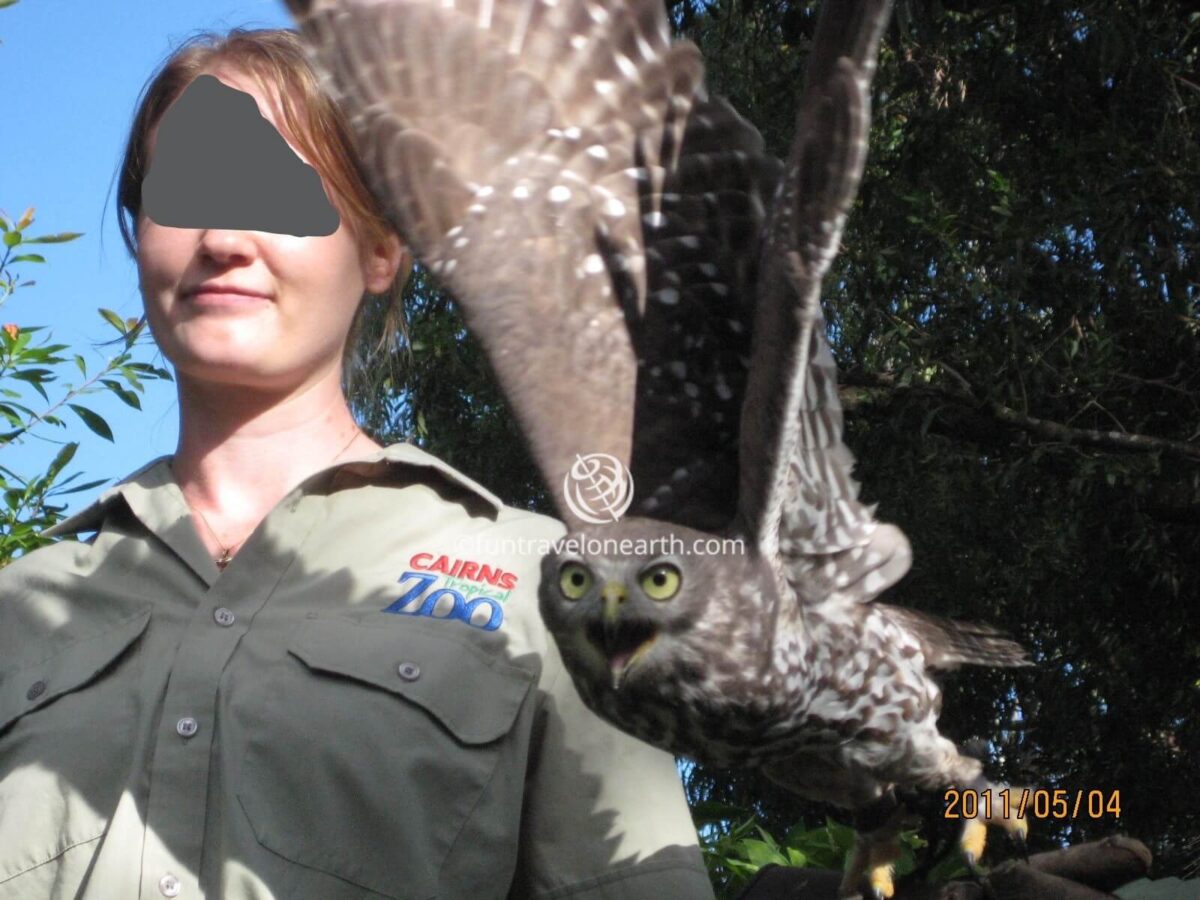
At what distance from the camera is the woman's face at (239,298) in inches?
56.3

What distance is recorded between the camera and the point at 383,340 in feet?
6.46

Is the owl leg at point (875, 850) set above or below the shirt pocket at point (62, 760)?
above

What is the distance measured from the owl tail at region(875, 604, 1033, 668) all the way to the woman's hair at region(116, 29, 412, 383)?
72 cm

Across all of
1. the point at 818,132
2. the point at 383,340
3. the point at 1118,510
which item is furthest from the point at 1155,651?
the point at 818,132

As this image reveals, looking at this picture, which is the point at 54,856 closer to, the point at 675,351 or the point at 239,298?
the point at 239,298

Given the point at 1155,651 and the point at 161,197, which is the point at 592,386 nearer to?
the point at 161,197

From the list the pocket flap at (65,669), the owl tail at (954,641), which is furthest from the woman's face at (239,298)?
the owl tail at (954,641)

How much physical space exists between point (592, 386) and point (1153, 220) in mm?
2338

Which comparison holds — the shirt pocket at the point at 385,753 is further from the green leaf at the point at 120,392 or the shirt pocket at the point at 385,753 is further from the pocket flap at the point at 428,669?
the green leaf at the point at 120,392

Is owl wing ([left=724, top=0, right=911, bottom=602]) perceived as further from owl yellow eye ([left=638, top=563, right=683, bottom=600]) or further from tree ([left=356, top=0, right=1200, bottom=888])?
tree ([left=356, top=0, right=1200, bottom=888])

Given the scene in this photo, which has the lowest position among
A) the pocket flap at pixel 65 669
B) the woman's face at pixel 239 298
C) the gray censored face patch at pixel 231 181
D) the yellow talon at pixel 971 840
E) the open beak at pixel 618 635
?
the pocket flap at pixel 65 669

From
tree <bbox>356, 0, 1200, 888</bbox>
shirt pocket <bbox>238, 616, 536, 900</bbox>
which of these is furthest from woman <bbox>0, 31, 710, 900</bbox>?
tree <bbox>356, 0, 1200, 888</bbox>

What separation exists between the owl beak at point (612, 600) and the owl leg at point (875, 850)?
31 centimetres

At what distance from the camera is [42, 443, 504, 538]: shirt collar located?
1715 millimetres
